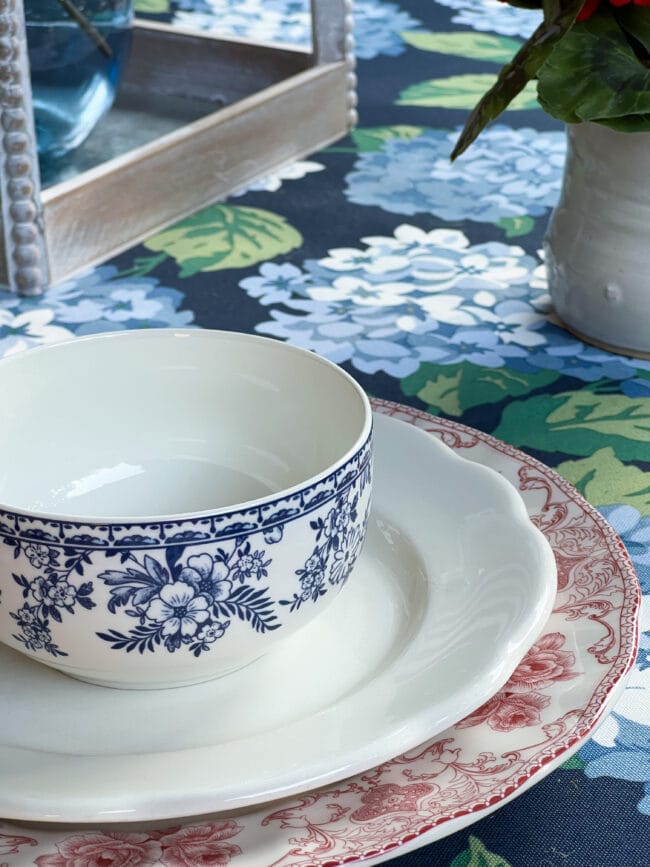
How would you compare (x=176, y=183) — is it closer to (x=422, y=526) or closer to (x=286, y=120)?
(x=286, y=120)

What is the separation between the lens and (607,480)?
375mm

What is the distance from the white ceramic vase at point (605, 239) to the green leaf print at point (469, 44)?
42cm

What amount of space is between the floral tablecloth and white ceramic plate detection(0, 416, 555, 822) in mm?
11

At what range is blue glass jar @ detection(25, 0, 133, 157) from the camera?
0.55 meters

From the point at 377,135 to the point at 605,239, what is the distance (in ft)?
0.99

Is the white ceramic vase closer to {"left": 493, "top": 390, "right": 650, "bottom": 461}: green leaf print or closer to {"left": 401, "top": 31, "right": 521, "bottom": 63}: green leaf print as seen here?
{"left": 493, "top": 390, "right": 650, "bottom": 461}: green leaf print

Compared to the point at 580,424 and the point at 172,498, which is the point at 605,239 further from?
the point at 172,498

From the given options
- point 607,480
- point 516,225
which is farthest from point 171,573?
point 516,225

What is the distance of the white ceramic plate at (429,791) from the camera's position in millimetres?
191

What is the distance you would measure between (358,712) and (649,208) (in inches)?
10.9

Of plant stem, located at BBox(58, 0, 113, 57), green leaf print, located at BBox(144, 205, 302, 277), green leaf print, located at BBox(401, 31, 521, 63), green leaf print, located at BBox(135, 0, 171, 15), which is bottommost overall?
green leaf print, located at BBox(144, 205, 302, 277)

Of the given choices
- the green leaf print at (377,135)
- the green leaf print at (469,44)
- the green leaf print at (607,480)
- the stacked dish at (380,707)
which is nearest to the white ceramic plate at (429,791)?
the stacked dish at (380,707)

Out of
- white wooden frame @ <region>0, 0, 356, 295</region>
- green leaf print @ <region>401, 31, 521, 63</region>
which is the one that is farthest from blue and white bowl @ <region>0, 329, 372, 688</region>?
green leaf print @ <region>401, 31, 521, 63</region>

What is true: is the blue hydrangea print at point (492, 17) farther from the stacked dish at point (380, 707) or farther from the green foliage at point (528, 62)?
the stacked dish at point (380, 707)
